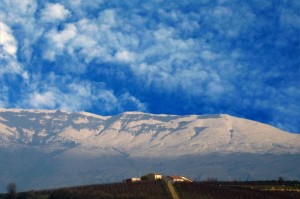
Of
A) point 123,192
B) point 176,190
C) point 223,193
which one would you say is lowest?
point 223,193

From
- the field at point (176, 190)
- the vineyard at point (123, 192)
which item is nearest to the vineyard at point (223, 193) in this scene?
the field at point (176, 190)

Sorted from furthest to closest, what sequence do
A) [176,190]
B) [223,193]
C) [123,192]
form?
[176,190] → [123,192] → [223,193]

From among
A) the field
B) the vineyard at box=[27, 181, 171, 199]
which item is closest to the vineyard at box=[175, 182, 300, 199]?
the field

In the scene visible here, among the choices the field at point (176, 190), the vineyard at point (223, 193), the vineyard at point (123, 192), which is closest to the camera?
the vineyard at point (123, 192)

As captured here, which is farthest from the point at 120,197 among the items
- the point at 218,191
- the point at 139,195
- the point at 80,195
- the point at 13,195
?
the point at 13,195

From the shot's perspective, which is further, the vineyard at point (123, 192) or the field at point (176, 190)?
the field at point (176, 190)

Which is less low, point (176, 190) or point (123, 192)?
point (176, 190)

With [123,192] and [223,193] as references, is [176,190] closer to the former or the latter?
[223,193]

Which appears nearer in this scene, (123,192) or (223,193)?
(223,193)

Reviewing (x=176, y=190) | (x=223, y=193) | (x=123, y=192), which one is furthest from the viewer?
(x=176, y=190)

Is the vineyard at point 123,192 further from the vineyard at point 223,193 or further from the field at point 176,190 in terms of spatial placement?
the vineyard at point 223,193

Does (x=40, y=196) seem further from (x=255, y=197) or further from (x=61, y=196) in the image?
(x=255, y=197)

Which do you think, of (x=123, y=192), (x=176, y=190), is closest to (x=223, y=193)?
(x=176, y=190)

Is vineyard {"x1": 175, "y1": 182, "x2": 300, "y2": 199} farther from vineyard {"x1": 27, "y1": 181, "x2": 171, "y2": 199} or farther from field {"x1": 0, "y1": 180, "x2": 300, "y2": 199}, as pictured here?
vineyard {"x1": 27, "y1": 181, "x2": 171, "y2": 199}
